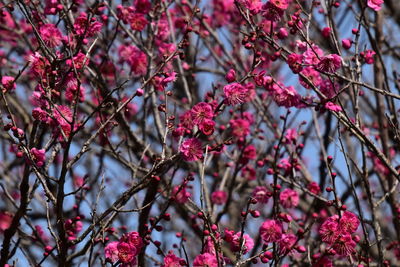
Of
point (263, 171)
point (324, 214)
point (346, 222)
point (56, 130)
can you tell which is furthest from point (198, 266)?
point (263, 171)

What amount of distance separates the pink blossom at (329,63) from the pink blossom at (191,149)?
36.3 inches

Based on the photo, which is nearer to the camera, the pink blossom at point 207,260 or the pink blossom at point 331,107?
the pink blossom at point 207,260

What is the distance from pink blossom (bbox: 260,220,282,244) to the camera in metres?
3.80

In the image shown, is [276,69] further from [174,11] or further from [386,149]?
[386,149]

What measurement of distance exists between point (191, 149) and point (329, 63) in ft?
3.45

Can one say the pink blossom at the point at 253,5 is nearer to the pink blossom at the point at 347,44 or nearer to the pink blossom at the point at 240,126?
the pink blossom at the point at 347,44

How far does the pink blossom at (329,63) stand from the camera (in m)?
3.70

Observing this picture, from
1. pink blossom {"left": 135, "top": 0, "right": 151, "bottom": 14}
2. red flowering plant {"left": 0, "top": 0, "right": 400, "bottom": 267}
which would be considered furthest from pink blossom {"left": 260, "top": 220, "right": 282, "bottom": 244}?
pink blossom {"left": 135, "top": 0, "right": 151, "bottom": 14}

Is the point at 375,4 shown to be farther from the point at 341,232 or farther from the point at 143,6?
the point at 143,6

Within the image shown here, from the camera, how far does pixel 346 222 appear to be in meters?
3.59

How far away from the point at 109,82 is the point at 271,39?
286 cm

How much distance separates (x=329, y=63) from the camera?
12.2ft

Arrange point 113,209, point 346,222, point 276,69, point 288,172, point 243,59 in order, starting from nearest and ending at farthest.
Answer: point 113,209, point 346,222, point 288,172, point 243,59, point 276,69

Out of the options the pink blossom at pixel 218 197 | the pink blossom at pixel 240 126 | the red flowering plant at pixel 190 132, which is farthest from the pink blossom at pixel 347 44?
the pink blossom at pixel 218 197
